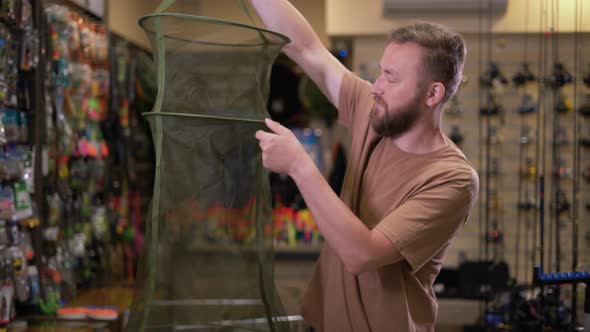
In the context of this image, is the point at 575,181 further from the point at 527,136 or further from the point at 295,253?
the point at 295,253

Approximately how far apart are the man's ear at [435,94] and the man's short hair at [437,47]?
16mm

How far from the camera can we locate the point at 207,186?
1.61 metres

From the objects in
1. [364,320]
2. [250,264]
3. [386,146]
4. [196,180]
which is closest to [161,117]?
[196,180]

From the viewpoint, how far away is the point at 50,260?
360cm

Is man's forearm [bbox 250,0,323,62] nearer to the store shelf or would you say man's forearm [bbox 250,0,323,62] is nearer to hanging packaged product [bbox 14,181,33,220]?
hanging packaged product [bbox 14,181,33,220]

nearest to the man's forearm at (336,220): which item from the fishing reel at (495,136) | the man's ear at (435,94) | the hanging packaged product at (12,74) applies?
the man's ear at (435,94)

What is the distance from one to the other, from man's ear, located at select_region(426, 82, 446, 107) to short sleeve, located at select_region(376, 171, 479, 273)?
0.71ft

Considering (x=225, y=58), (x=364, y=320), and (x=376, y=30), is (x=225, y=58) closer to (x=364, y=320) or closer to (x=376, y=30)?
(x=364, y=320)

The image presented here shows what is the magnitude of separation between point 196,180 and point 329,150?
4.92 meters

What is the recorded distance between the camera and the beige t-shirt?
1605 mm

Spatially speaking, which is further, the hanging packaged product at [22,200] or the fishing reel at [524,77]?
the fishing reel at [524,77]

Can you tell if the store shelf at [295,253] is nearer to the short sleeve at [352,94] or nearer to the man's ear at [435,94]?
the short sleeve at [352,94]

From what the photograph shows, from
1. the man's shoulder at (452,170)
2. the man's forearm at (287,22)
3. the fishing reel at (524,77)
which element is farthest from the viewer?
the fishing reel at (524,77)

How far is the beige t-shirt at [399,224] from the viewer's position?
161 centimetres
